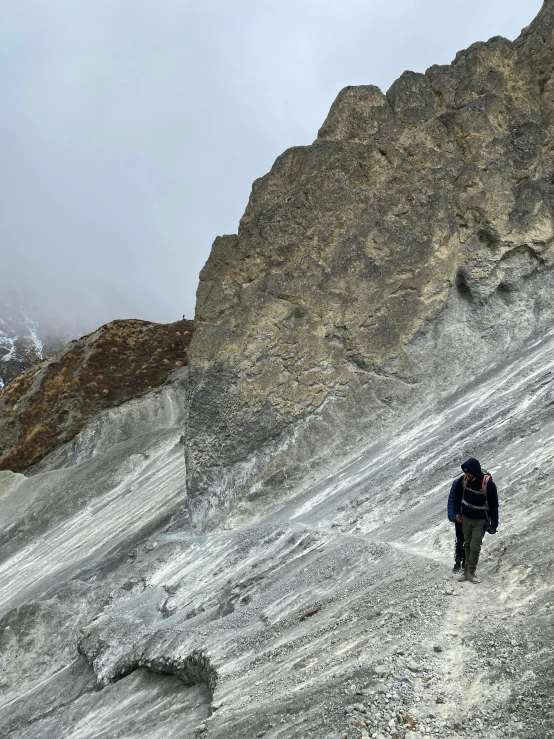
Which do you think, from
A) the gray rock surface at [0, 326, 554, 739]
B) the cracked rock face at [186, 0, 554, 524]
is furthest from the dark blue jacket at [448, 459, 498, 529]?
the cracked rock face at [186, 0, 554, 524]

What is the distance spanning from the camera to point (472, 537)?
9.66 meters

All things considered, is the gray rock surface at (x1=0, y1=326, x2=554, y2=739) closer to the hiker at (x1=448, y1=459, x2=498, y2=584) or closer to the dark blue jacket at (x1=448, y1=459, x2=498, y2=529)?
the hiker at (x1=448, y1=459, x2=498, y2=584)

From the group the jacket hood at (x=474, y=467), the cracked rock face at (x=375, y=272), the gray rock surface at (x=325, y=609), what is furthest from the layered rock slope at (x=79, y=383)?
the jacket hood at (x=474, y=467)

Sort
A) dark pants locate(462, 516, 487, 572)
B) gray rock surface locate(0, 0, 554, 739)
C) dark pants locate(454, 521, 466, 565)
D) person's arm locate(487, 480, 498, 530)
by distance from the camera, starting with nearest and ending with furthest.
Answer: dark pants locate(462, 516, 487, 572)
person's arm locate(487, 480, 498, 530)
dark pants locate(454, 521, 466, 565)
gray rock surface locate(0, 0, 554, 739)

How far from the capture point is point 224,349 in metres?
22.9

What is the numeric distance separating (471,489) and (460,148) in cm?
1702

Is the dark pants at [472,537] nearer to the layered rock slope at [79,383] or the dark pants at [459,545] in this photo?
the dark pants at [459,545]

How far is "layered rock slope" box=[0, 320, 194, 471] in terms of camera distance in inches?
1981

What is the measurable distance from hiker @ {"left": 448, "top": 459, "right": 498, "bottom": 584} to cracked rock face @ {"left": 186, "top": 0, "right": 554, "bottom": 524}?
36.0ft

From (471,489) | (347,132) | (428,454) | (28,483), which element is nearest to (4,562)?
(28,483)

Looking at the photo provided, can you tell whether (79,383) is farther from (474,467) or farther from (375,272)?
(474,467)

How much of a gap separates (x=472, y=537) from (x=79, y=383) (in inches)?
1924

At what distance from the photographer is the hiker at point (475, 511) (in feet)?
31.4

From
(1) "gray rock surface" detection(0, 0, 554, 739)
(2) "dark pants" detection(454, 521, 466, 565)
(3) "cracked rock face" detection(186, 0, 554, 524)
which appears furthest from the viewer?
(3) "cracked rock face" detection(186, 0, 554, 524)
